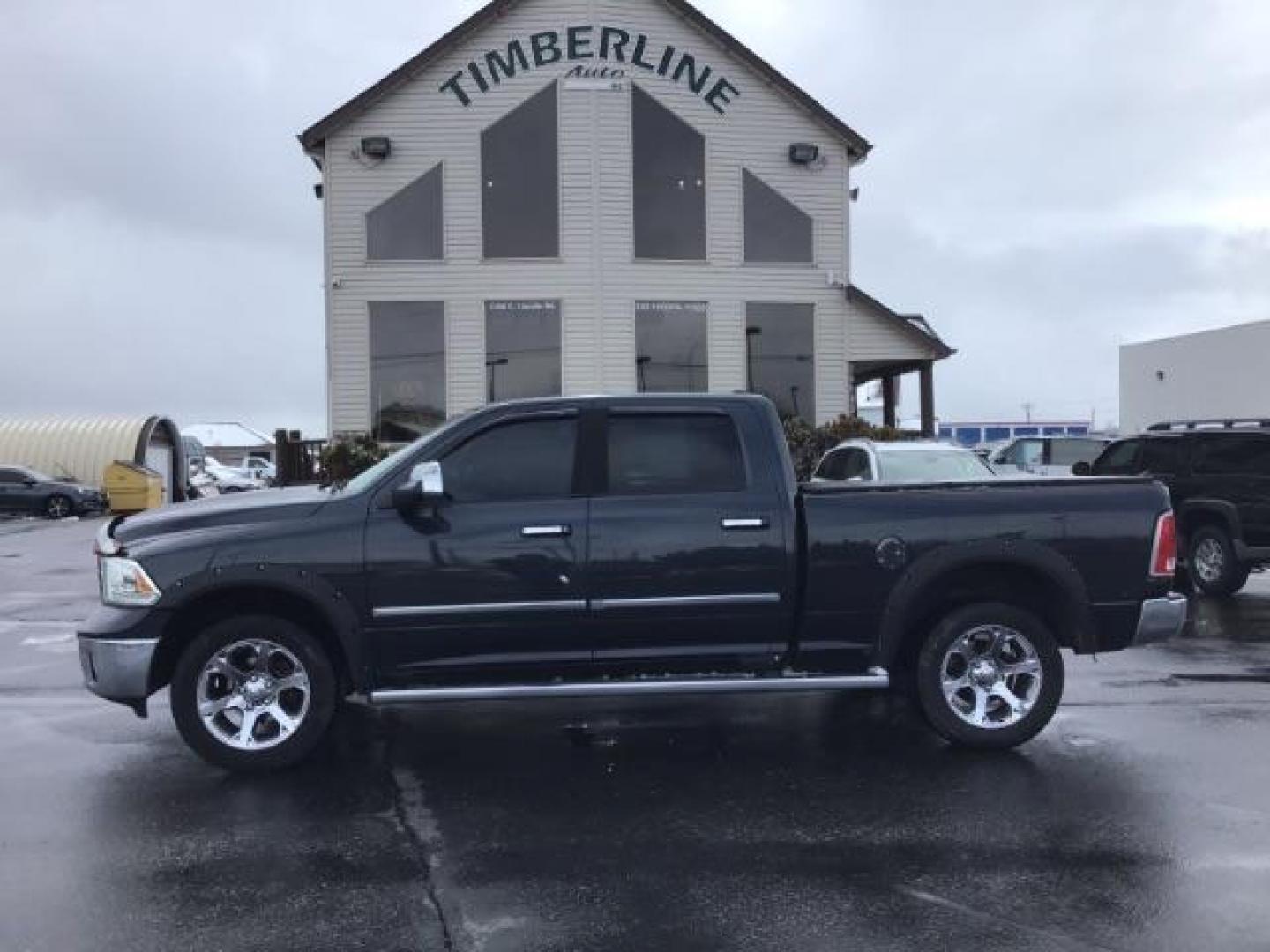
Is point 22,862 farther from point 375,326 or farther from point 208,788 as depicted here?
point 375,326

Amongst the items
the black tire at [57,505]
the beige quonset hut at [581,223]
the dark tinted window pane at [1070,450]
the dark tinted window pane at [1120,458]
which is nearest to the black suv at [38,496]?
the black tire at [57,505]

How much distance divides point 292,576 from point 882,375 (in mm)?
19912

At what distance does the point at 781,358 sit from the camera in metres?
20.4

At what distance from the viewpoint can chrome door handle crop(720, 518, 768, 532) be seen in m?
6.09

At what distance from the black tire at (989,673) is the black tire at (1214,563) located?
22.4 ft

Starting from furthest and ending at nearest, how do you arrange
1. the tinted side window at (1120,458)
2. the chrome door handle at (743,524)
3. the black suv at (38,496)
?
1. the black suv at (38,496)
2. the tinted side window at (1120,458)
3. the chrome door handle at (743,524)

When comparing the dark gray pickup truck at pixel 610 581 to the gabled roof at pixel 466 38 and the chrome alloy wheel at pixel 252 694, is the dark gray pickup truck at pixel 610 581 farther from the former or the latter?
the gabled roof at pixel 466 38

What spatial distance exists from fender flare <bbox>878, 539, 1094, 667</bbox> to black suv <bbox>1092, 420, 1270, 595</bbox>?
19.1ft

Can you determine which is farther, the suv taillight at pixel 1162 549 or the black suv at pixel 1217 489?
the black suv at pixel 1217 489

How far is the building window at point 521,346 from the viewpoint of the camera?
1966 centimetres

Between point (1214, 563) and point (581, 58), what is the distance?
519 inches

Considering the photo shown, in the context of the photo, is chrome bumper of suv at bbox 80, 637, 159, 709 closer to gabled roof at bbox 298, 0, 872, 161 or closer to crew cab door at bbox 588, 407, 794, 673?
crew cab door at bbox 588, 407, 794, 673

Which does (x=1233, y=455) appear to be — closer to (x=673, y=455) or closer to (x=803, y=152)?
(x=673, y=455)

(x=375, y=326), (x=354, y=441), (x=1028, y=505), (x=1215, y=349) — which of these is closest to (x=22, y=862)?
(x=1028, y=505)
